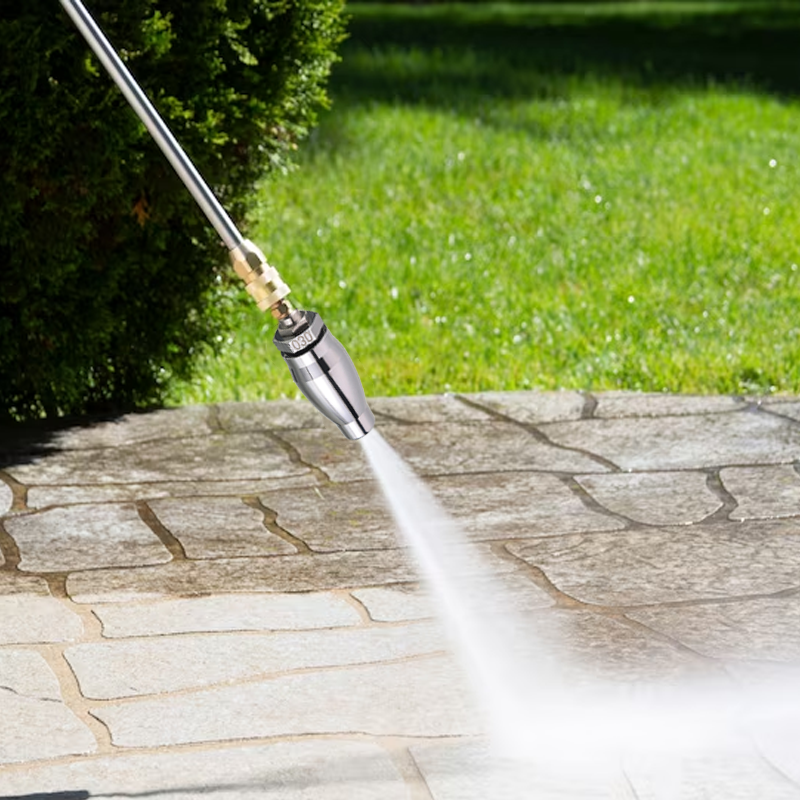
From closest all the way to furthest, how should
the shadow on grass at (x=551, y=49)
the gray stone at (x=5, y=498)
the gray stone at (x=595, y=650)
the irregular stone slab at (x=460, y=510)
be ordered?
1. the gray stone at (x=595, y=650)
2. the irregular stone slab at (x=460, y=510)
3. the gray stone at (x=5, y=498)
4. the shadow on grass at (x=551, y=49)

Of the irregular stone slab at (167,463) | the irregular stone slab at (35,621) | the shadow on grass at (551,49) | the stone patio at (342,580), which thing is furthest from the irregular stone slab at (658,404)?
the shadow on grass at (551,49)

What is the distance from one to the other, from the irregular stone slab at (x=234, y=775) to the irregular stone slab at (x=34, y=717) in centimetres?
7

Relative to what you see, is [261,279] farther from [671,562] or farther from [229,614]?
[671,562]

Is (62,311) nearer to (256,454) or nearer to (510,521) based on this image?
(256,454)

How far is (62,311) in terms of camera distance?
527 cm

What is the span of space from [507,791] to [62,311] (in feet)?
9.62

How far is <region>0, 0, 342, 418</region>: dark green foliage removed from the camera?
4980 mm

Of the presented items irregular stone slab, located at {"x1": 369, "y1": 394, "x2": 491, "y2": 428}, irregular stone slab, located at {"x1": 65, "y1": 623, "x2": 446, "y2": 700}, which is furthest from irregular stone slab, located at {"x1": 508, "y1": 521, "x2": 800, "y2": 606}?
irregular stone slab, located at {"x1": 369, "y1": 394, "x2": 491, "y2": 428}

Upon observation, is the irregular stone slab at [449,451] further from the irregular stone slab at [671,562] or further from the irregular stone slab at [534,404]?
the irregular stone slab at [671,562]

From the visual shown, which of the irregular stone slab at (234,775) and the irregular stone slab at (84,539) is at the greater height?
the irregular stone slab at (234,775)

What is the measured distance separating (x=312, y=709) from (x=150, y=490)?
1.74m

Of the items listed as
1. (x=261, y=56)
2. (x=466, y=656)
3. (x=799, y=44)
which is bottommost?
(x=799, y=44)

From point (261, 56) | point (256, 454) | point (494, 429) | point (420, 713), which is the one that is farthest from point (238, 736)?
point (261, 56)

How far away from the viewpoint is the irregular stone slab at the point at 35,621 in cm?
356
